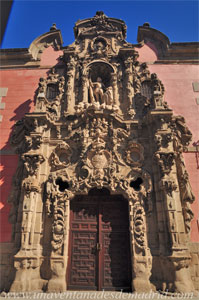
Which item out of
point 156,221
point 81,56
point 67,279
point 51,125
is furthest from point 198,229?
point 81,56

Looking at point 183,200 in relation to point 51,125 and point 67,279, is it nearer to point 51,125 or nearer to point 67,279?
point 67,279

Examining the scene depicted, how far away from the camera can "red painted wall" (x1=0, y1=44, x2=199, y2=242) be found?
26.0ft

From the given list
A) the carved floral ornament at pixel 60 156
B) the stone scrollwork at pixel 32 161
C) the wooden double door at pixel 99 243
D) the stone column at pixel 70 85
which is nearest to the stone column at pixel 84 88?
the stone column at pixel 70 85

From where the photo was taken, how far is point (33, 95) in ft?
32.1

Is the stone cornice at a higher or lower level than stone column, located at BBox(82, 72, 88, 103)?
higher

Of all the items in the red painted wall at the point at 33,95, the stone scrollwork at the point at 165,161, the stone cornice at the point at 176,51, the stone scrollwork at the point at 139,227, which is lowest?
the stone scrollwork at the point at 139,227

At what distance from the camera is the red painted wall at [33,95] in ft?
26.0

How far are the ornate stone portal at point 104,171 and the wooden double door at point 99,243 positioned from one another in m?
0.44

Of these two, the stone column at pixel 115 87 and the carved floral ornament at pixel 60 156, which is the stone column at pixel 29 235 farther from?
the stone column at pixel 115 87

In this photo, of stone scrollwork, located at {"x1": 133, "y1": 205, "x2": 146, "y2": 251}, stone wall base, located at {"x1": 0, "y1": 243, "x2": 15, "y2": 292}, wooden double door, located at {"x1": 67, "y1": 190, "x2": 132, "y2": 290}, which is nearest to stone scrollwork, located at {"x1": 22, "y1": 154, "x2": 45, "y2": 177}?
wooden double door, located at {"x1": 67, "y1": 190, "x2": 132, "y2": 290}

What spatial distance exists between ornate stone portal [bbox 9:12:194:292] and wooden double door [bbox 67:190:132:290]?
0.44m

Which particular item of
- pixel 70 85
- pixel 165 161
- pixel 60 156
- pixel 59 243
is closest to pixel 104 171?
pixel 60 156

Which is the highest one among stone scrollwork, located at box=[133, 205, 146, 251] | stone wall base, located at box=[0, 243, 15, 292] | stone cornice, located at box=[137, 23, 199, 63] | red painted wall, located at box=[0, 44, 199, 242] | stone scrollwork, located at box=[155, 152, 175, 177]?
stone cornice, located at box=[137, 23, 199, 63]

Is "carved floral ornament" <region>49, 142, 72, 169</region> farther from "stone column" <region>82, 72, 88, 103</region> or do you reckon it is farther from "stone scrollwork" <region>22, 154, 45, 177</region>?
"stone column" <region>82, 72, 88, 103</region>
